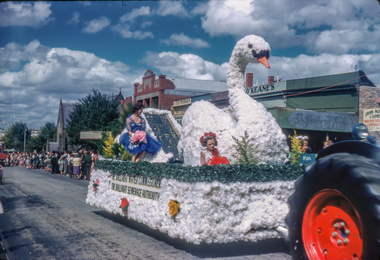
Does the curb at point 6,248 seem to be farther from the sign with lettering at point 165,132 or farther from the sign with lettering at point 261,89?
the sign with lettering at point 261,89

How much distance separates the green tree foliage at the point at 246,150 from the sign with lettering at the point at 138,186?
1.32 m

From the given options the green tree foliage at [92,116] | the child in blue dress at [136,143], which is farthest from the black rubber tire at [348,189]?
the green tree foliage at [92,116]

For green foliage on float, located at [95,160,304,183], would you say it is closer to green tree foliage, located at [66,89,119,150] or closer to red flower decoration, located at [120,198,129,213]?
red flower decoration, located at [120,198,129,213]

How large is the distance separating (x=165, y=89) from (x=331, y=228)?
3942 centimetres

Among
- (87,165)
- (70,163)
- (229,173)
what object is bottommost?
(70,163)

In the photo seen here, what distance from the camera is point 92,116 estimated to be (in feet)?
101

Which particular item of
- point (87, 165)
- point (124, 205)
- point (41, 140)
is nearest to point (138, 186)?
point (124, 205)

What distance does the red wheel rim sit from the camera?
2.43 m

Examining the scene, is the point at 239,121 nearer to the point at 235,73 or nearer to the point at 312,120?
the point at 235,73

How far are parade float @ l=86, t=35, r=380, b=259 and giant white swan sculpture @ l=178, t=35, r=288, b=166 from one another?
0.06ft

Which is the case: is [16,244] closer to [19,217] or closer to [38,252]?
[38,252]

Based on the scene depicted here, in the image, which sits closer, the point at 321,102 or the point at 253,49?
the point at 253,49

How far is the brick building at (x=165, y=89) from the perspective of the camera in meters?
41.3

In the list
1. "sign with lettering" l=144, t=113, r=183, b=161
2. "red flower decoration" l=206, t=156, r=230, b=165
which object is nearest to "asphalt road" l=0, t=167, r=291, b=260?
"red flower decoration" l=206, t=156, r=230, b=165
